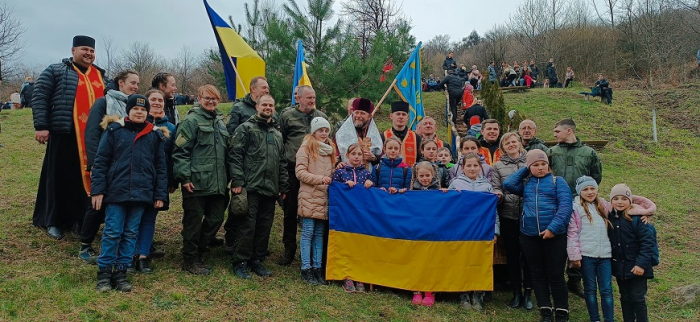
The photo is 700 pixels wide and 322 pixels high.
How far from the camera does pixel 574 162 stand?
17.3ft

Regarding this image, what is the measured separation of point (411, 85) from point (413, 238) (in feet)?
12.2

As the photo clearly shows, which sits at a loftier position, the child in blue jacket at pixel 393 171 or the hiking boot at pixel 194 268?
the child in blue jacket at pixel 393 171

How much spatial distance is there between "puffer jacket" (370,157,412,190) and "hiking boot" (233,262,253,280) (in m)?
1.72

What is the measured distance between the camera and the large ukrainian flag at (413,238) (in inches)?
194

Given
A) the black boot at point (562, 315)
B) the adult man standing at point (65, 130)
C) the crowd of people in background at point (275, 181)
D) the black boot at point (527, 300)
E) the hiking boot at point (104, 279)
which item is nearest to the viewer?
the hiking boot at point (104, 279)

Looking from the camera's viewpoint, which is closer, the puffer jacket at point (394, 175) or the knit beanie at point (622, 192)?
the knit beanie at point (622, 192)

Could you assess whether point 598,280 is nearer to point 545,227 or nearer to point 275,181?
point 545,227

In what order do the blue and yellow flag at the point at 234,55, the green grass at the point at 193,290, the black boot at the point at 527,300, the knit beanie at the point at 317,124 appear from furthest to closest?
the blue and yellow flag at the point at 234,55
the knit beanie at the point at 317,124
the black boot at the point at 527,300
the green grass at the point at 193,290

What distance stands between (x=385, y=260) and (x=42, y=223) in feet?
13.3

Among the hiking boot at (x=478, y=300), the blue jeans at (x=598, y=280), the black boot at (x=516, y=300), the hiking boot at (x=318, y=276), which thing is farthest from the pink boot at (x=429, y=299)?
the blue jeans at (x=598, y=280)

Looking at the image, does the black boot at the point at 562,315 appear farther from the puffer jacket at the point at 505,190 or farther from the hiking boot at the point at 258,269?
the hiking boot at the point at 258,269

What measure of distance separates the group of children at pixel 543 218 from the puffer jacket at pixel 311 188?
0.04 feet

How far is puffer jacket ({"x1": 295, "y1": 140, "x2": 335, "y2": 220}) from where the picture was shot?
516 cm

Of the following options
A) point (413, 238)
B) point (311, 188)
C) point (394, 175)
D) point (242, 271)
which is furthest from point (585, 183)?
point (242, 271)
